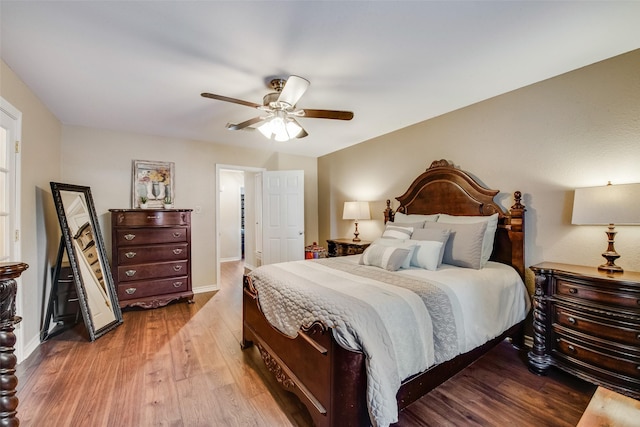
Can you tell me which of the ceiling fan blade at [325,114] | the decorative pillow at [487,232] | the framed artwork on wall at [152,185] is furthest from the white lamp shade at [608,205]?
the framed artwork on wall at [152,185]

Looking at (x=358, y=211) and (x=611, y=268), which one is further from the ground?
(x=358, y=211)

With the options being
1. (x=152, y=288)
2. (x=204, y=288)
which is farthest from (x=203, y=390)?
(x=204, y=288)

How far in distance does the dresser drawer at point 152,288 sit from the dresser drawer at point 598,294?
4.01 metres

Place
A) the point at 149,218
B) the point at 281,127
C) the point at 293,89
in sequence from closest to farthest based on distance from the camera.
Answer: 1. the point at 293,89
2. the point at 281,127
3. the point at 149,218

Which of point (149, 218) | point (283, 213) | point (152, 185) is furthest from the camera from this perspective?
point (283, 213)

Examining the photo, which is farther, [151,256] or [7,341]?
[151,256]

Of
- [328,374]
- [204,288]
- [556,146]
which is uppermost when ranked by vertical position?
[556,146]

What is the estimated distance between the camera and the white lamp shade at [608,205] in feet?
5.58

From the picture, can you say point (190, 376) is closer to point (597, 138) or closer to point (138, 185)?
point (138, 185)

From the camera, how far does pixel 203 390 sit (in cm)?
186

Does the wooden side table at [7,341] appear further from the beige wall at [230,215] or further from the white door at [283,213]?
the beige wall at [230,215]

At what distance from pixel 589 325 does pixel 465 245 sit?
92 centimetres

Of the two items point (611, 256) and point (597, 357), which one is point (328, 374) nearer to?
point (597, 357)

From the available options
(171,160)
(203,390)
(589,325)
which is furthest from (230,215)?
(589,325)
